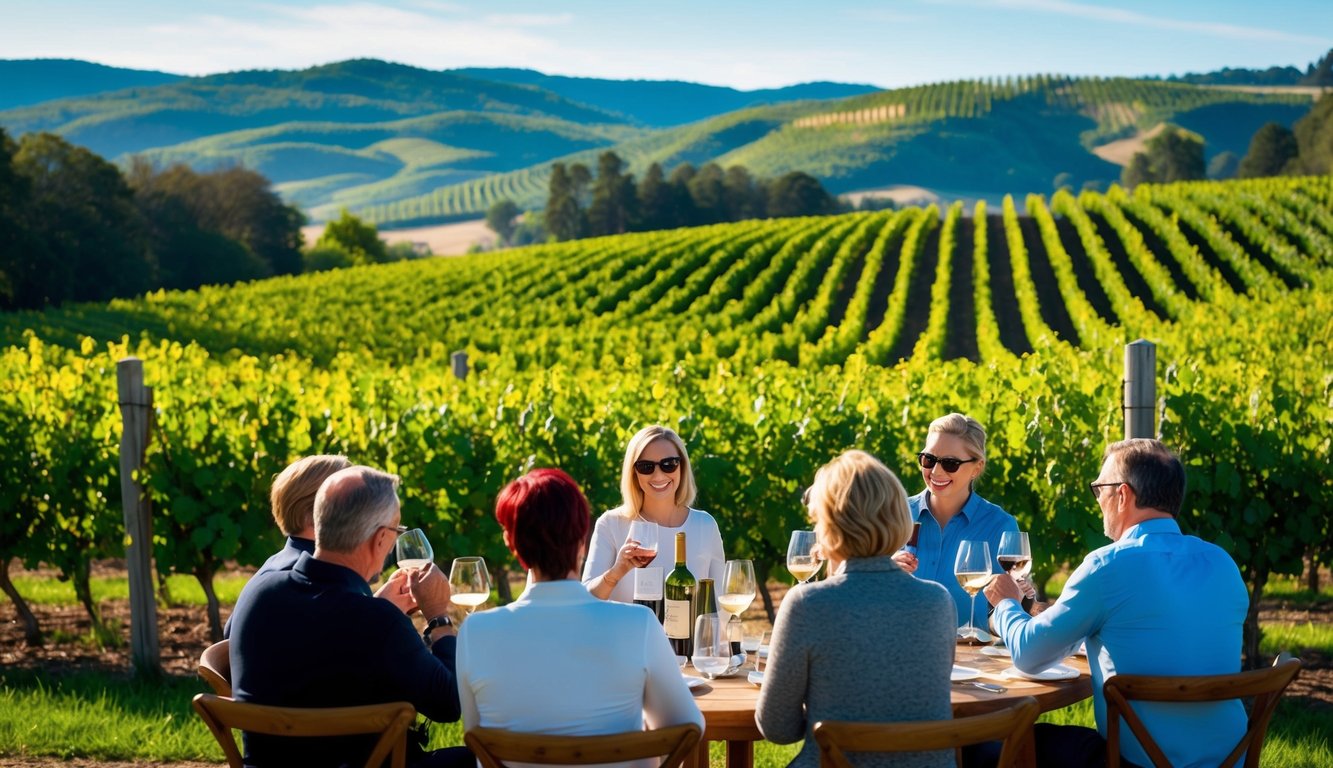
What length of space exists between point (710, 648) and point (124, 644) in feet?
19.2

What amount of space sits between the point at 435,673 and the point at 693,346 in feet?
76.8

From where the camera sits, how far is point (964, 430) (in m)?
4.67

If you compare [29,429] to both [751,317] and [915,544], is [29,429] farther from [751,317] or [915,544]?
[751,317]

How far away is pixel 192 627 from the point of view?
8.70 m

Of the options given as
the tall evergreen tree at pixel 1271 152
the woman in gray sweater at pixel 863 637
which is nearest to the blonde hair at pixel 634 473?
the woman in gray sweater at pixel 863 637

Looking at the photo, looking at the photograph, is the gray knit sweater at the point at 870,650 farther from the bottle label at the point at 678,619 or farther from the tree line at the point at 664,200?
the tree line at the point at 664,200

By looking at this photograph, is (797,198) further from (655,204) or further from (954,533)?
(954,533)

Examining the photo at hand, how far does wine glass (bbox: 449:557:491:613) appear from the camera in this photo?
3.61 m

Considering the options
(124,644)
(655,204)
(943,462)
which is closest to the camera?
(943,462)

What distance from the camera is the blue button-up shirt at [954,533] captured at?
474 cm

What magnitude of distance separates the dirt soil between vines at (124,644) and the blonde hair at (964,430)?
10.9 feet

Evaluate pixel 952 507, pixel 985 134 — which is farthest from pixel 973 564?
pixel 985 134

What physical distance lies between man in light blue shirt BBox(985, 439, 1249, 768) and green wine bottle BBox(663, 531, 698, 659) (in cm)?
96

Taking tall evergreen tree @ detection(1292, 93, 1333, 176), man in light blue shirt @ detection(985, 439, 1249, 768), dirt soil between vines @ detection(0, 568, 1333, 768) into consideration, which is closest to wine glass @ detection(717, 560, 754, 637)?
man in light blue shirt @ detection(985, 439, 1249, 768)
